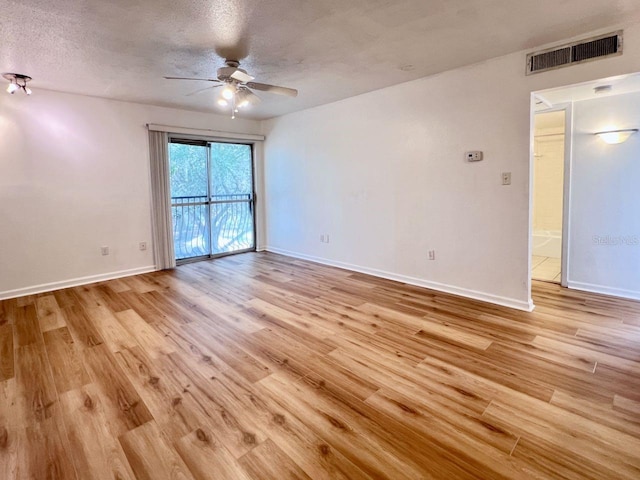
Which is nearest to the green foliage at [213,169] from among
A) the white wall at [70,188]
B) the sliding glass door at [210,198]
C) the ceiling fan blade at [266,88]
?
the sliding glass door at [210,198]

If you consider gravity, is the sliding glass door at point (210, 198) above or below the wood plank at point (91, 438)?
above

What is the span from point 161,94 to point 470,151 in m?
3.78

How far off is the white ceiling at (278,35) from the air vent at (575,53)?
100 millimetres

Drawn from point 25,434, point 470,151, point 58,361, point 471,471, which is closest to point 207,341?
point 58,361

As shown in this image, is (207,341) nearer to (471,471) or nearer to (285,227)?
(471,471)

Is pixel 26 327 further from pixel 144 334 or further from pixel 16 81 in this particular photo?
pixel 16 81

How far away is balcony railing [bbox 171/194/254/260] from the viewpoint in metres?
5.52

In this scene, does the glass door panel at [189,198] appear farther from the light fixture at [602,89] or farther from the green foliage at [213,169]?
the light fixture at [602,89]

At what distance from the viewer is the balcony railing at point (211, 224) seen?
217 inches

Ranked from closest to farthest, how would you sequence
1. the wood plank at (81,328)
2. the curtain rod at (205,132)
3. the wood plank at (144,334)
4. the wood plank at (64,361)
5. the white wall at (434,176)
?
the wood plank at (64,361)
the wood plank at (144,334)
the wood plank at (81,328)
the white wall at (434,176)
the curtain rod at (205,132)

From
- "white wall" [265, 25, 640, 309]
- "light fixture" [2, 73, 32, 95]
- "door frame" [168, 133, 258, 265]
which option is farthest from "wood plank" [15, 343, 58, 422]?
"white wall" [265, 25, 640, 309]

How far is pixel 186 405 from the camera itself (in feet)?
6.45

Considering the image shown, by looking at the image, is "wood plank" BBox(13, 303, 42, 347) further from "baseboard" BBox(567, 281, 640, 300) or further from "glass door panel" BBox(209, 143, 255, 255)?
"baseboard" BBox(567, 281, 640, 300)

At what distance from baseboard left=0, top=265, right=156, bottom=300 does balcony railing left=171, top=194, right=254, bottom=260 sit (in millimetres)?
727
